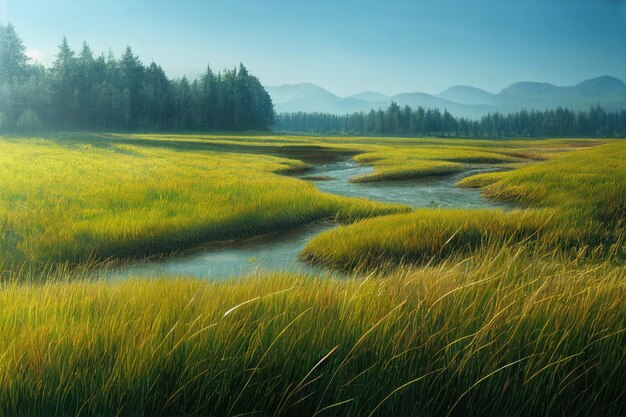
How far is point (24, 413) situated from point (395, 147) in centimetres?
655

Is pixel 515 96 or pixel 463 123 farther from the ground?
pixel 515 96

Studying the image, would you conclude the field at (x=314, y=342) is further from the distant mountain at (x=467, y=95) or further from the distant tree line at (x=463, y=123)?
the distant mountain at (x=467, y=95)

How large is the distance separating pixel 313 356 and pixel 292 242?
8.43 feet

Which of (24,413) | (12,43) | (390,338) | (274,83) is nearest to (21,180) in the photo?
(12,43)

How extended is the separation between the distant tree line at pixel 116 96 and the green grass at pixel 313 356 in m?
2.43

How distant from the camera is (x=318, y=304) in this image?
5.83ft

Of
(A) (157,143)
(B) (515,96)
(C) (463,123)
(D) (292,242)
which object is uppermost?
(B) (515,96)

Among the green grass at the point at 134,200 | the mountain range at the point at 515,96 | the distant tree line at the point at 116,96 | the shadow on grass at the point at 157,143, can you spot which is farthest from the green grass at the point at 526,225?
the shadow on grass at the point at 157,143

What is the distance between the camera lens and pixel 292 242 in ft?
13.5

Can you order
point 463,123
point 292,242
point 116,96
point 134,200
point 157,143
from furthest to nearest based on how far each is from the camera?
point 463,123
point 157,143
point 134,200
point 116,96
point 292,242

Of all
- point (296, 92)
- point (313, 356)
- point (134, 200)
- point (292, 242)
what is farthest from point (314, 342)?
point (134, 200)

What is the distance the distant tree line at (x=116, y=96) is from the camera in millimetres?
3730

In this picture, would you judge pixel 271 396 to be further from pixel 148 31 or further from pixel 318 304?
pixel 148 31

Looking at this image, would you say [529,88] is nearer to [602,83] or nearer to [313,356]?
[602,83]
